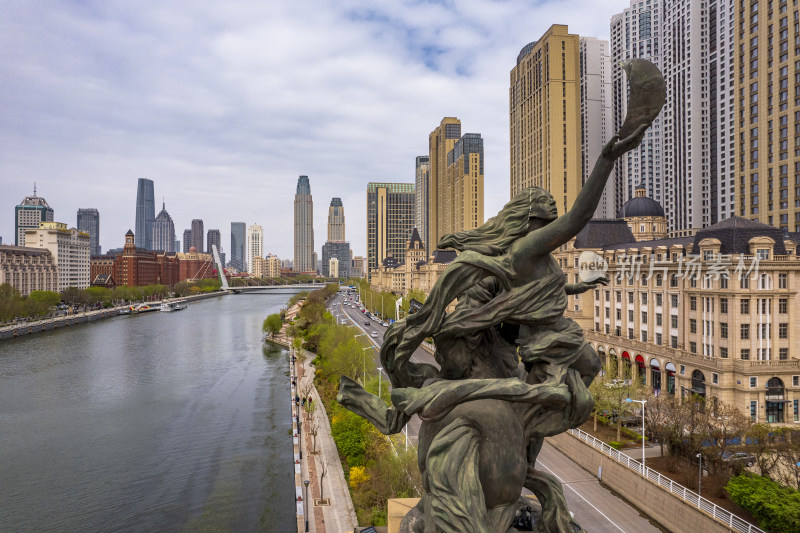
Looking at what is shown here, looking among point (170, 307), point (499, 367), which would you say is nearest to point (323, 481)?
point (499, 367)

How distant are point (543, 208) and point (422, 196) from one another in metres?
156

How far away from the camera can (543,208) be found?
8.01 m

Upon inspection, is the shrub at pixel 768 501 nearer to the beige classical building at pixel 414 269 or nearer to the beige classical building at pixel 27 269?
the beige classical building at pixel 414 269

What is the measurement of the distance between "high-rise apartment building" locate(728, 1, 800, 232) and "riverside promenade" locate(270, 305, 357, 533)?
45.3m

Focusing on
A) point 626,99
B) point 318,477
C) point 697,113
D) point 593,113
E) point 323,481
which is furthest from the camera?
point 626,99

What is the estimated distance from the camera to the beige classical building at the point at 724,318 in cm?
3038

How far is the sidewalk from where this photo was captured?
63.8ft

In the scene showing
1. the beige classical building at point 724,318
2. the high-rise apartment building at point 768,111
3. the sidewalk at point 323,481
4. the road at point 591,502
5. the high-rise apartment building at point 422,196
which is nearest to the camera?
the road at point 591,502

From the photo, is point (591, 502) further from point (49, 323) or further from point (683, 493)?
point (49, 323)

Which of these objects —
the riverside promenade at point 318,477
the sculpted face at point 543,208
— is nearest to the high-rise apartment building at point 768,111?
the riverside promenade at point 318,477

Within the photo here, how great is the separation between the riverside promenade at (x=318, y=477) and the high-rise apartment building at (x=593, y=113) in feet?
269

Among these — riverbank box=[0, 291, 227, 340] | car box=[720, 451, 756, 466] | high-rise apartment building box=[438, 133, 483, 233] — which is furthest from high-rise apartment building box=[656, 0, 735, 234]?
riverbank box=[0, 291, 227, 340]

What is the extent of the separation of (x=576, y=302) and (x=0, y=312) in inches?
3096

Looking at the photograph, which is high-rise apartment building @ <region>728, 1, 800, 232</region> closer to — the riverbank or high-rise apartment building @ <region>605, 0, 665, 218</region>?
high-rise apartment building @ <region>605, 0, 665, 218</region>
